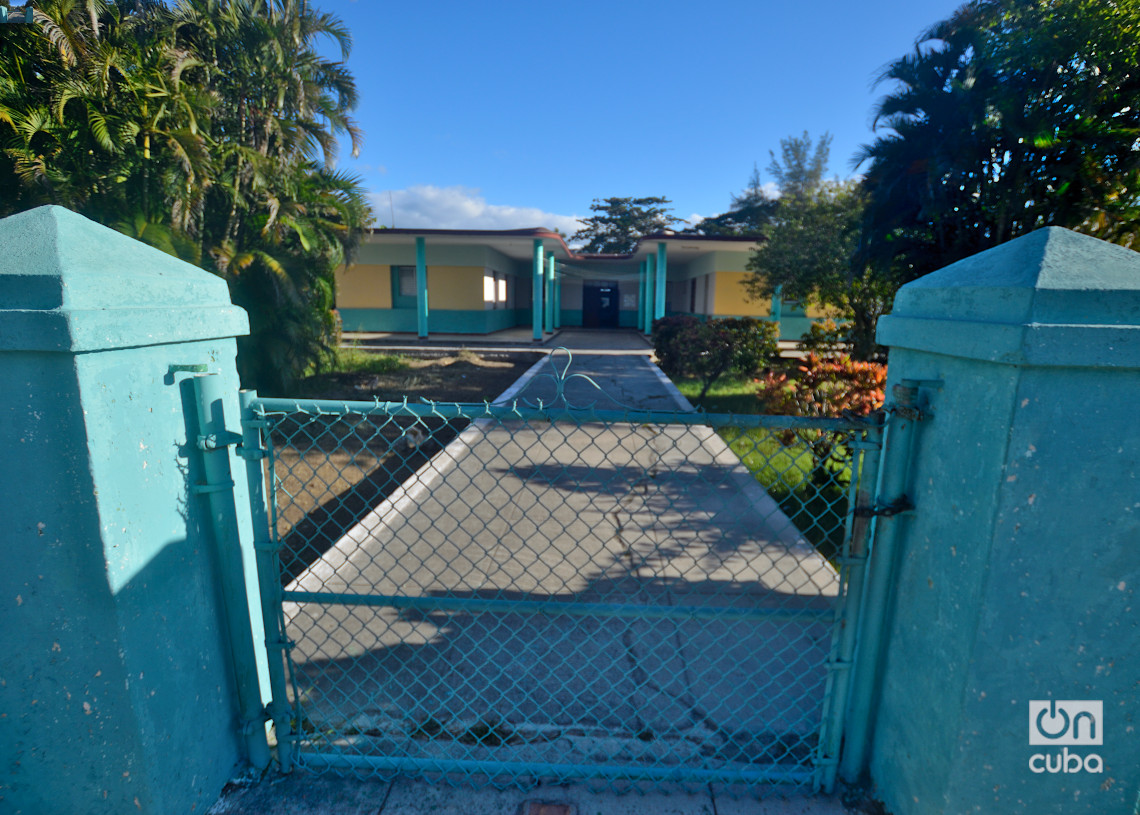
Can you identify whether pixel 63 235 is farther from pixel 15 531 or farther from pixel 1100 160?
pixel 1100 160

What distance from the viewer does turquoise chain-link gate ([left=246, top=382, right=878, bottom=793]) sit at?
1.99 metres

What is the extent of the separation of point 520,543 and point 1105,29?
293 inches

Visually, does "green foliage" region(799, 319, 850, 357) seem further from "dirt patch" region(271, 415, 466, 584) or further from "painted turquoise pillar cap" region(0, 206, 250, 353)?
"painted turquoise pillar cap" region(0, 206, 250, 353)

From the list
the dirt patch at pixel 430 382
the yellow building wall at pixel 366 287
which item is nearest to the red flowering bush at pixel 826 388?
the dirt patch at pixel 430 382

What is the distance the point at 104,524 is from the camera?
150 cm

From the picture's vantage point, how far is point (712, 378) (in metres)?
11.0

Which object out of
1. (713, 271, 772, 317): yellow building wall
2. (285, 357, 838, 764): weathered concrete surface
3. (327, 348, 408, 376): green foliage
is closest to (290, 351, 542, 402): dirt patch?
(327, 348, 408, 376): green foliage

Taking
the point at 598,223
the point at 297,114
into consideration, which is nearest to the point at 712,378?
the point at 297,114

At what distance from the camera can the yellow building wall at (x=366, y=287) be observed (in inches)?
862

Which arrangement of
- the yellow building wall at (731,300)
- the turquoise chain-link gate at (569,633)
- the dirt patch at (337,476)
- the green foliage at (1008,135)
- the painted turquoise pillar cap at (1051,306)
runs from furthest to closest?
the yellow building wall at (731,300)
the green foliage at (1008,135)
the dirt patch at (337,476)
the turquoise chain-link gate at (569,633)
the painted turquoise pillar cap at (1051,306)

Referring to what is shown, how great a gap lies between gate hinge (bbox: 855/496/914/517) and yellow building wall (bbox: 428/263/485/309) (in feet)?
69.1

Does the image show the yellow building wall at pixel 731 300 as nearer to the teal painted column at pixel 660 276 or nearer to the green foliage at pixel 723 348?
the teal painted column at pixel 660 276

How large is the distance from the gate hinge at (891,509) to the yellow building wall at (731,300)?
19114 mm

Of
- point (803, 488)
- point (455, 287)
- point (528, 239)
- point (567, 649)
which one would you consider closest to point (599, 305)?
point (455, 287)
